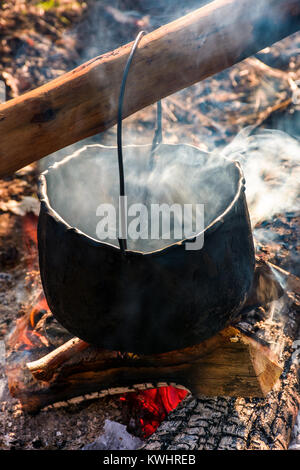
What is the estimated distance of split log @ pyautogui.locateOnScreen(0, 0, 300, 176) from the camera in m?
1.49

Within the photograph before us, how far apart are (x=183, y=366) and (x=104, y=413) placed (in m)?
0.44

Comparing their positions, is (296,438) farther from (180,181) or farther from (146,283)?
(180,181)

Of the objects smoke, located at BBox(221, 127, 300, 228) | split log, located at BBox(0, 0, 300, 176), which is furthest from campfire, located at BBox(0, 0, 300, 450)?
smoke, located at BBox(221, 127, 300, 228)

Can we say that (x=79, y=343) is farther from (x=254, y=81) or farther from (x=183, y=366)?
(x=254, y=81)

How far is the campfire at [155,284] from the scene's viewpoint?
4.71 ft

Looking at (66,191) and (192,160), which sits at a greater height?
(192,160)

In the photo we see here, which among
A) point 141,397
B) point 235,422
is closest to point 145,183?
point 141,397

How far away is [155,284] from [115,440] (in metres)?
0.84

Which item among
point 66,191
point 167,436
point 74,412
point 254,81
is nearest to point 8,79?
point 254,81

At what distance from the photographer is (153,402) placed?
1.95m

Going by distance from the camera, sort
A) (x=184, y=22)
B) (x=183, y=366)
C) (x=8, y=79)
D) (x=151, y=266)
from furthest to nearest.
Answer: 1. (x=8, y=79)
2. (x=183, y=366)
3. (x=184, y=22)
4. (x=151, y=266)

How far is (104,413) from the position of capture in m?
1.90
